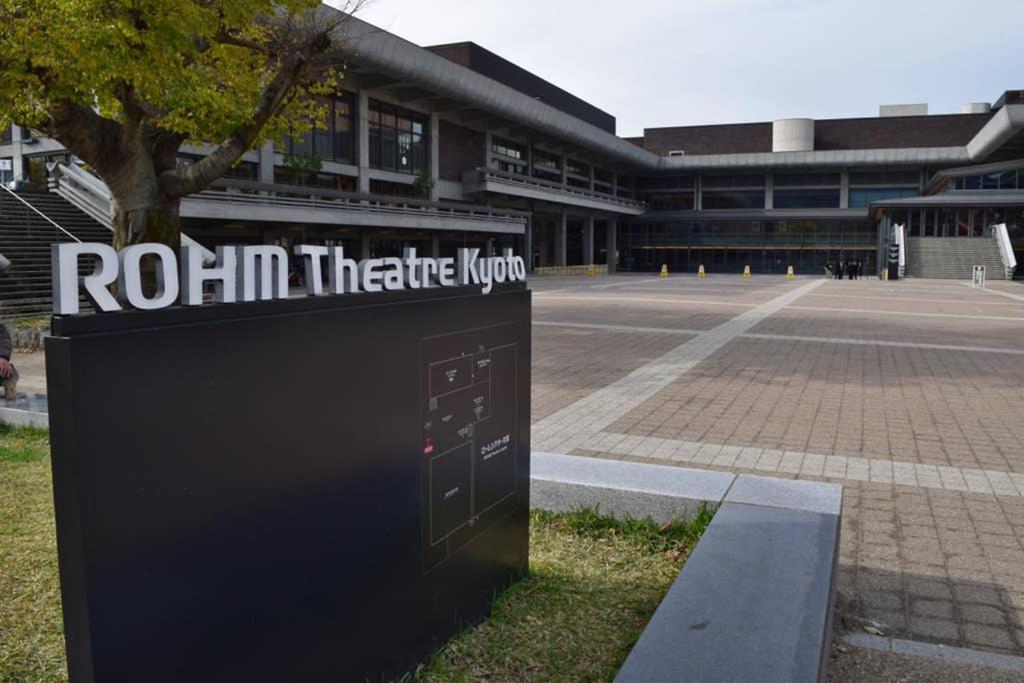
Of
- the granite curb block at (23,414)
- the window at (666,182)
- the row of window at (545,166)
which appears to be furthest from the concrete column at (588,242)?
the granite curb block at (23,414)

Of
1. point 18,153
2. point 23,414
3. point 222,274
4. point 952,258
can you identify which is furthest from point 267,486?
point 952,258

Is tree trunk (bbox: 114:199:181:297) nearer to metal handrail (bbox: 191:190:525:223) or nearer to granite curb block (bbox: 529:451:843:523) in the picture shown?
granite curb block (bbox: 529:451:843:523)

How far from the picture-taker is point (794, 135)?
77.1 m

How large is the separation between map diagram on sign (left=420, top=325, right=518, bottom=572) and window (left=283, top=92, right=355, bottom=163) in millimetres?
35243

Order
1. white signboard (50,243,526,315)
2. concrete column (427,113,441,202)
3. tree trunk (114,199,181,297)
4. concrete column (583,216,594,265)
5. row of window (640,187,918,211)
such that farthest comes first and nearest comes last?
row of window (640,187,918,211)
concrete column (583,216,594,265)
concrete column (427,113,441,202)
tree trunk (114,199,181,297)
white signboard (50,243,526,315)

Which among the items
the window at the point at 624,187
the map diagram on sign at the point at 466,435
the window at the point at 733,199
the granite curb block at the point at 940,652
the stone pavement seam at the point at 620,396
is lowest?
the granite curb block at the point at 940,652

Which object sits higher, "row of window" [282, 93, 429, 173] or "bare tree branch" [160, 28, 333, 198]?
"row of window" [282, 93, 429, 173]

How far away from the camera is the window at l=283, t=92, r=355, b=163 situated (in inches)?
1500

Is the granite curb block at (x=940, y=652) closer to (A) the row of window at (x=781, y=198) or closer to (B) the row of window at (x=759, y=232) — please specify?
(B) the row of window at (x=759, y=232)

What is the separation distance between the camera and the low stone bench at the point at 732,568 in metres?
3.08

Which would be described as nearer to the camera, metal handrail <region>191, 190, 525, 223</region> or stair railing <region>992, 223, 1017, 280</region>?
metal handrail <region>191, 190, 525, 223</region>

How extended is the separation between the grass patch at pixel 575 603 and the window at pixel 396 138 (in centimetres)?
3965

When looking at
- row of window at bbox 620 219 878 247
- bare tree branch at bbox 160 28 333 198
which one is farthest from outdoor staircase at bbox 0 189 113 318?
row of window at bbox 620 219 878 247

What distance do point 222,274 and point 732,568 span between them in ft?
9.05
